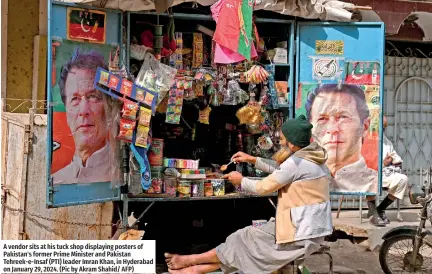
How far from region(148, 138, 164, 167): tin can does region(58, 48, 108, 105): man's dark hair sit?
82 cm

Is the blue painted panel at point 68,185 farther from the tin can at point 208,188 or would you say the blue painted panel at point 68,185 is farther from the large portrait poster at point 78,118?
the tin can at point 208,188

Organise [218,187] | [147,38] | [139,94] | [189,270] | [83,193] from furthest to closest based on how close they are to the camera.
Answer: [218,187], [147,38], [139,94], [83,193], [189,270]

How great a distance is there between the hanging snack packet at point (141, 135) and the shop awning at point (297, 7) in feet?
3.23

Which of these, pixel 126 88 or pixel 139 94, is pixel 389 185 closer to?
pixel 139 94

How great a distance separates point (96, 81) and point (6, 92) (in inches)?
140

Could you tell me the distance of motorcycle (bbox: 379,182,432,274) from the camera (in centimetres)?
570

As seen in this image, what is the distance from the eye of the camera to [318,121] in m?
5.95

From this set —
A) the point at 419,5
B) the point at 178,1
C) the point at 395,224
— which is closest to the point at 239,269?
the point at 178,1

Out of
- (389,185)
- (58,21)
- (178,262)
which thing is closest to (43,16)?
(58,21)

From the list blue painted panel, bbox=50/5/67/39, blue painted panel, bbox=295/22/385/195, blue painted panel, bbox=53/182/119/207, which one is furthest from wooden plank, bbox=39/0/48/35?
blue painted panel, bbox=295/22/385/195

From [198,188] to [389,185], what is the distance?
2.87m

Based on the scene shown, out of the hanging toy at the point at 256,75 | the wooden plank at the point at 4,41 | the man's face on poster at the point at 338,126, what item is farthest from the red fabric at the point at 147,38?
the wooden plank at the point at 4,41

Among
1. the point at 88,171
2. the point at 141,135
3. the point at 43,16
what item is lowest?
the point at 88,171

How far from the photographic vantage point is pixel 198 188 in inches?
227
